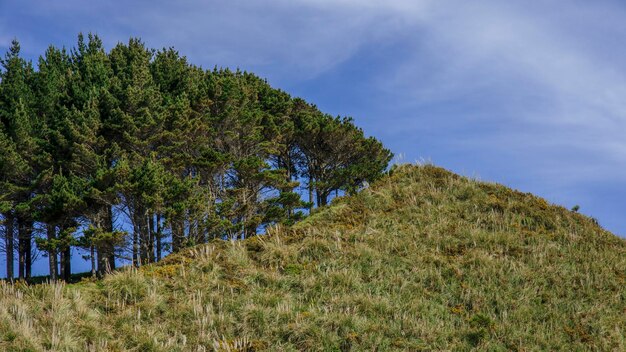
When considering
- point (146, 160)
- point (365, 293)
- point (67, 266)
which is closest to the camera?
point (365, 293)

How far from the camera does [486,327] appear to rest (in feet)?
33.4

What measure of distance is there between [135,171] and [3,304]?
66.5 ft

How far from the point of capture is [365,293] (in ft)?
36.0

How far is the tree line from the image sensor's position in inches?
1160

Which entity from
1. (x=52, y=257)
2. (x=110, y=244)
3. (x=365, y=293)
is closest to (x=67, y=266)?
(x=52, y=257)

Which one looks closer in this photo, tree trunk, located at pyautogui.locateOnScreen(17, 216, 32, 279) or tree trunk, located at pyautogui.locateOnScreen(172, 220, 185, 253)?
tree trunk, located at pyautogui.locateOnScreen(172, 220, 185, 253)

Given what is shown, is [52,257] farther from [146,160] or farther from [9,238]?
[146,160]

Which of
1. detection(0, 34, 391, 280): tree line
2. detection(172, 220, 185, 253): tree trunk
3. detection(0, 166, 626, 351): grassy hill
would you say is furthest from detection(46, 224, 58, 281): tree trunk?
detection(0, 166, 626, 351): grassy hill

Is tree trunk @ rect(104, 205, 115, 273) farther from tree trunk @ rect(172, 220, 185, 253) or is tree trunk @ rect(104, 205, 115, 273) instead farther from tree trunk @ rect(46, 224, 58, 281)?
tree trunk @ rect(172, 220, 185, 253)

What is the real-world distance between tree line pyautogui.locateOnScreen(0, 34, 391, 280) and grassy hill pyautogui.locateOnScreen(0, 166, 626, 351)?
610 inches

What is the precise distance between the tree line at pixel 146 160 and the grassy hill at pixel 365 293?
50.8ft

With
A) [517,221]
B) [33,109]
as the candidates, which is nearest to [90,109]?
[33,109]

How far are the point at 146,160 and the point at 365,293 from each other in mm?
20605

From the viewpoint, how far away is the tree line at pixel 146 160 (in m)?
29.5
